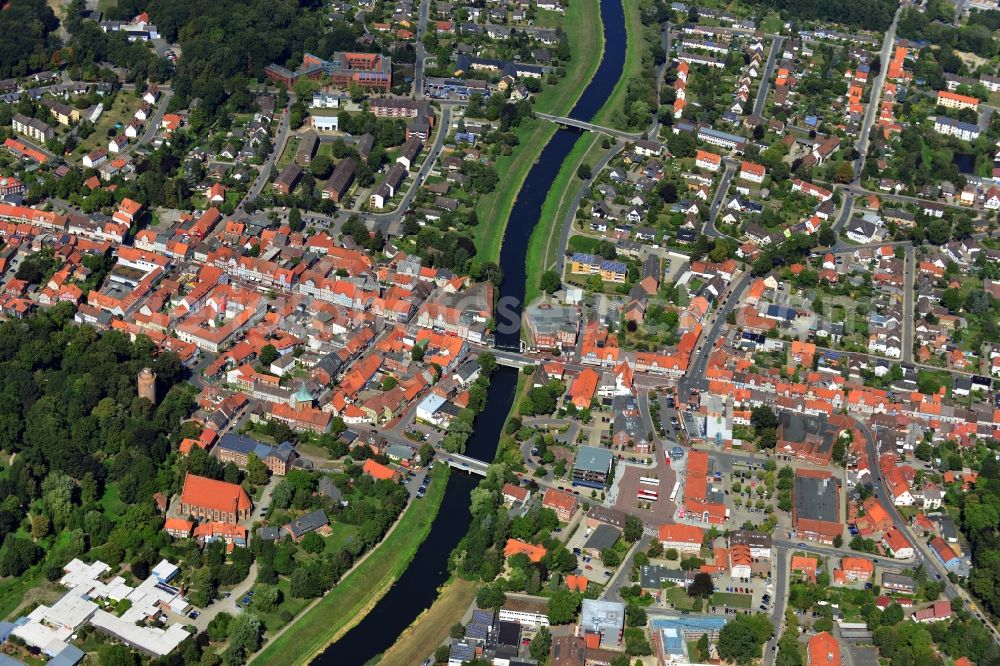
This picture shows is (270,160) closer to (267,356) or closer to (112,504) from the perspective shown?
(267,356)

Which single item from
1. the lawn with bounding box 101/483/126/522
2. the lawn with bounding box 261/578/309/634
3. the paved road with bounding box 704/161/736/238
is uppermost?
the paved road with bounding box 704/161/736/238

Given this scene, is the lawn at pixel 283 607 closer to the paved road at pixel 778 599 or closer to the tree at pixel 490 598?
the tree at pixel 490 598

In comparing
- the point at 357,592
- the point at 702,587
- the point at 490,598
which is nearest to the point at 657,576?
the point at 702,587

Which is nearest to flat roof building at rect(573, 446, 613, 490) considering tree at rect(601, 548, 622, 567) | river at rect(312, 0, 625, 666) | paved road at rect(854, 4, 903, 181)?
river at rect(312, 0, 625, 666)

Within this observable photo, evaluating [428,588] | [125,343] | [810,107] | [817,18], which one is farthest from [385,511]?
[817,18]

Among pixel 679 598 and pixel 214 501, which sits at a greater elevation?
pixel 679 598

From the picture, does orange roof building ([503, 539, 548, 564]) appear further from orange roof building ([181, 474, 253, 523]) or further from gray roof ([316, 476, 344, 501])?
orange roof building ([181, 474, 253, 523])
